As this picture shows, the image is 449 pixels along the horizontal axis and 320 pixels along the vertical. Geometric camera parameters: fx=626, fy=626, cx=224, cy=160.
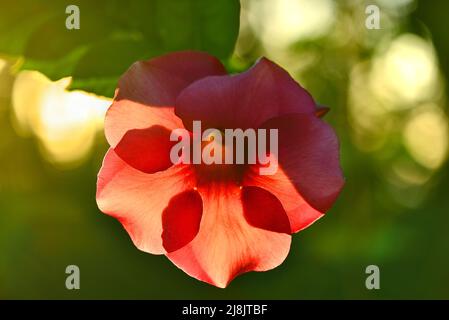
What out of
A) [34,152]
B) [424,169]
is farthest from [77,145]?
[424,169]

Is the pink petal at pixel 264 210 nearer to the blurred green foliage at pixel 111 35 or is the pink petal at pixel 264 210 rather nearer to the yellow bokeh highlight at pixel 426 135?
the blurred green foliage at pixel 111 35

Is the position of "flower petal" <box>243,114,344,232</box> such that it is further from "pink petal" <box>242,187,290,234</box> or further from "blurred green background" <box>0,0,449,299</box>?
"blurred green background" <box>0,0,449,299</box>

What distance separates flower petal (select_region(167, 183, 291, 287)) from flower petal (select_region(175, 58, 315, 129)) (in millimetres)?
50

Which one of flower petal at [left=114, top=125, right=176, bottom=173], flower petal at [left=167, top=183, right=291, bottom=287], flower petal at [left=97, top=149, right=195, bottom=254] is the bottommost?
flower petal at [left=167, top=183, right=291, bottom=287]

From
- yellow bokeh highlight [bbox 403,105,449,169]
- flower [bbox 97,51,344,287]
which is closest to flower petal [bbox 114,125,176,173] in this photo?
flower [bbox 97,51,344,287]

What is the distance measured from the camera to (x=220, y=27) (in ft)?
1.26

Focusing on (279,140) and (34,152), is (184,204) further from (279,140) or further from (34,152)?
(34,152)

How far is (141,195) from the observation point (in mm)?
375

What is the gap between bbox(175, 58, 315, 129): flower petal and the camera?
1.06 ft

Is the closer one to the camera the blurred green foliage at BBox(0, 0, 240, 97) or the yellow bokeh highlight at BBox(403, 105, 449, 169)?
the blurred green foliage at BBox(0, 0, 240, 97)

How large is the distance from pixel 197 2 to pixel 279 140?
121 mm

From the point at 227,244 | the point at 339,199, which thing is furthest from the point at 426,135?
the point at 227,244

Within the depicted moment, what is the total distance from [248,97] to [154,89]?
53 mm

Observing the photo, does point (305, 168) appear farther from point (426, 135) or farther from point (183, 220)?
point (426, 135)
